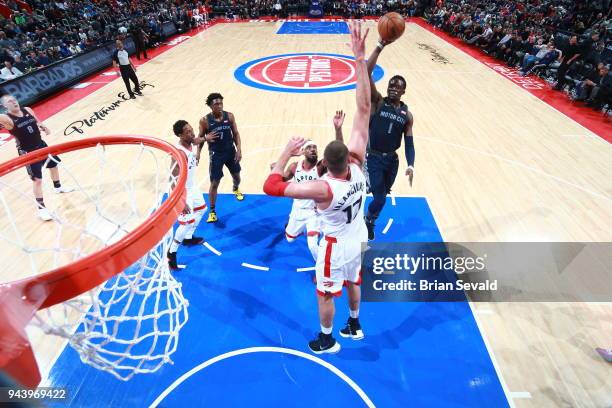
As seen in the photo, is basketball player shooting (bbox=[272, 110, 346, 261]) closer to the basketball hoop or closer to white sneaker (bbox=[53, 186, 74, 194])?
the basketball hoop

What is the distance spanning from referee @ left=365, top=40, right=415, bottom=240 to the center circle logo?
688 centimetres

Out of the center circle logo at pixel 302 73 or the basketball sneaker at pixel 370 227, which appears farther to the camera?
the center circle logo at pixel 302 73

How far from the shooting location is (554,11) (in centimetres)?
1827

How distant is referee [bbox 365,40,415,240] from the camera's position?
4422mm

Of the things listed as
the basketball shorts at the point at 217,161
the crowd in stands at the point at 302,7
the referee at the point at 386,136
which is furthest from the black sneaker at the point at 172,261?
the crowd in stands at the point at 302,7

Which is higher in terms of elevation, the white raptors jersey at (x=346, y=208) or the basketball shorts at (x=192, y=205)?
the white raptors jersey at (x=346, y=208)

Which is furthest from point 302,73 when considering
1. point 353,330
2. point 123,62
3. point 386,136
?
point 353,330

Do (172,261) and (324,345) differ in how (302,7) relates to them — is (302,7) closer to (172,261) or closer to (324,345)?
(172,261)

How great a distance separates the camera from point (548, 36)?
13.7 meters

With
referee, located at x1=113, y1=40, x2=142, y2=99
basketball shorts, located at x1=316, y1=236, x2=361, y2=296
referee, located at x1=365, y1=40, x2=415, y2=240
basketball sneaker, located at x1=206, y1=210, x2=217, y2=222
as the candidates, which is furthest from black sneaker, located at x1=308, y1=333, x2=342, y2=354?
referee, located at x1=113, y1=40, x2=142, y2=99

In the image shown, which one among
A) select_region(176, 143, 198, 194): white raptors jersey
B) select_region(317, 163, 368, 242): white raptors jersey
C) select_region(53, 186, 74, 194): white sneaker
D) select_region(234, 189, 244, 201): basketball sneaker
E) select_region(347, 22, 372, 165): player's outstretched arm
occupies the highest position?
select_region(347, 22, 372, 165): player's outstretched arm

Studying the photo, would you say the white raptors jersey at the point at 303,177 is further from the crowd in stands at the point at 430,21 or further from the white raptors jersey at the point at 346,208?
the crowd in stands at the point at 430,21
